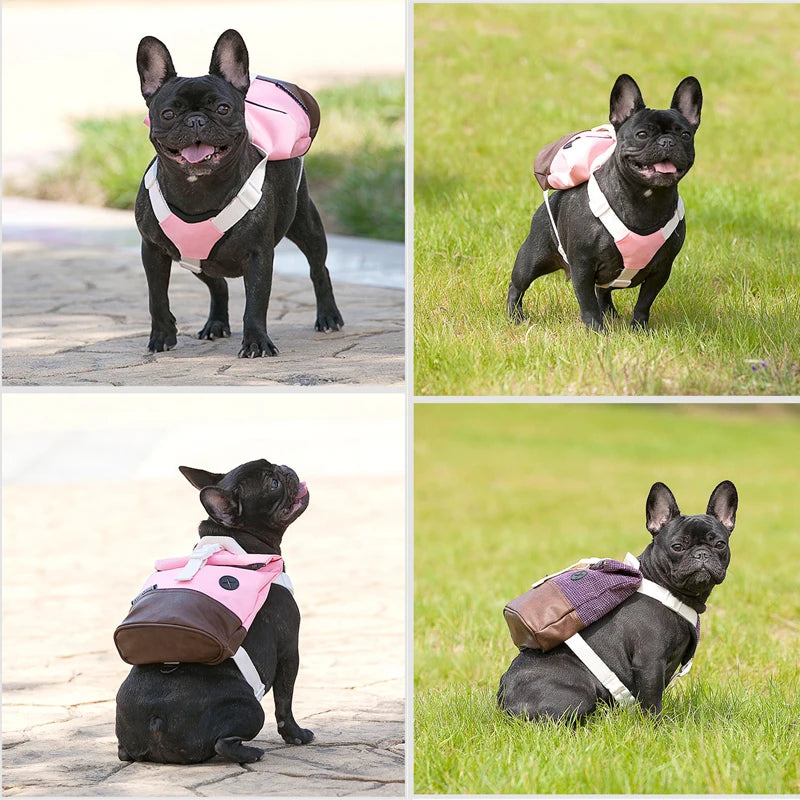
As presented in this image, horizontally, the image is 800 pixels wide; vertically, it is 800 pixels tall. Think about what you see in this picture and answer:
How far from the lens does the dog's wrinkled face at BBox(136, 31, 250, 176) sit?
4.81 metres

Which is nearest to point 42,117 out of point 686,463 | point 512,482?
point 512,482

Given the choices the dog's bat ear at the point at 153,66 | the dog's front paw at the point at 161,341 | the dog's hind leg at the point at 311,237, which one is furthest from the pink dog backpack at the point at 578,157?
the dog's front paw at the point at 161,341

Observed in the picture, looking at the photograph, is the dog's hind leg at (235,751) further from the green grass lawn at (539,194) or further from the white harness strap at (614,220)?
the white harness strap at (614,220)

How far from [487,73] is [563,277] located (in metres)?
5.16

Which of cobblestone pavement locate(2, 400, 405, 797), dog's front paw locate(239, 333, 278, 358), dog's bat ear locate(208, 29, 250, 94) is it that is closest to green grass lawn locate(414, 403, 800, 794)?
cobblestone pavement locate(2, 400, 405, 797)

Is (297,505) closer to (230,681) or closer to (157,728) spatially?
(230,681)

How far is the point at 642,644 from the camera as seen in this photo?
4477 millimetres

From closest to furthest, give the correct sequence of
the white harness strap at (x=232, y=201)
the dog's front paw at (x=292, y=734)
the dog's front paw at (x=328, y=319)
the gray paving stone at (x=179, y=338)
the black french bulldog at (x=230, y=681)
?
the black french bulldog at (x=230, y=681) < the dog's front paw at (x=292, y=734) < the white harness strap at (x=232, y=201) < the gray paving stone at (x=179, y=338) < the dog's front paw at (x=328, y=319)

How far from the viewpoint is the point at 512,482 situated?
13.8 metres

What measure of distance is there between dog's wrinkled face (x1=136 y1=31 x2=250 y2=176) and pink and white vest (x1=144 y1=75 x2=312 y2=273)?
0.55 feet

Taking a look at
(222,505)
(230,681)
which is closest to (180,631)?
(230,681)

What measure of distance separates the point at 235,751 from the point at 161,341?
2.28 metres

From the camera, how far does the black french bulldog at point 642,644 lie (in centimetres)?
445

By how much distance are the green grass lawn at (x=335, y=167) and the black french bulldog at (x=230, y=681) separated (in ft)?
22.9
